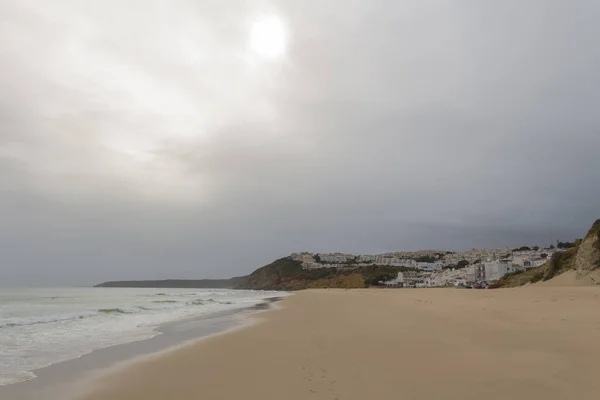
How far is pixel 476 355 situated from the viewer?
24.1 feet

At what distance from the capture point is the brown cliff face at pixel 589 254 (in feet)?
93.2

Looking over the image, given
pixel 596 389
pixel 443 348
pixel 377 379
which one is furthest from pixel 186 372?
pixel 596 389

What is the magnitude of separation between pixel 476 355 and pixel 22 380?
28.5 ft

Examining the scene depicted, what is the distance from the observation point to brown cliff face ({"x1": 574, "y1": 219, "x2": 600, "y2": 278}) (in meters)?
28.4

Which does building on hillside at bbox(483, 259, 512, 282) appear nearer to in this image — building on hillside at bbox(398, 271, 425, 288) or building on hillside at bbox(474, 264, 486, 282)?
building on hillside at bbox(474, 264, 486, 282)

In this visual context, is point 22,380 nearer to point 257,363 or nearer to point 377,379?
point 257,363

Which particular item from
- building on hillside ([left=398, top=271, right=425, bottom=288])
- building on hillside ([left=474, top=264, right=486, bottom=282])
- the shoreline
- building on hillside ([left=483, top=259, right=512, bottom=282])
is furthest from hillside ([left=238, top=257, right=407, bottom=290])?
the shoreline

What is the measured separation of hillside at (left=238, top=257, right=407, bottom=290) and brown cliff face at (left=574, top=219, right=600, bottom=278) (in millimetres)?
81231

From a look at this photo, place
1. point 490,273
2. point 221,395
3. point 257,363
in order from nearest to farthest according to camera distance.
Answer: point 221,395 → point 257,363 → point 490,273

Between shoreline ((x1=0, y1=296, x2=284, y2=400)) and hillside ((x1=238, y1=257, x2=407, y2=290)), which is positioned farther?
hillside ((x1=238, y1=257, x2=407, y2=290))

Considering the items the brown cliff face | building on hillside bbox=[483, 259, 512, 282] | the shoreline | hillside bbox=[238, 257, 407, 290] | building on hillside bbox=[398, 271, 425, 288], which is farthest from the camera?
hillside bbox=[238, 257, 407, 290]

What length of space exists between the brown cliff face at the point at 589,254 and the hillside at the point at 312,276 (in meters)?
81.2

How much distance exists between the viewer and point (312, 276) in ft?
499

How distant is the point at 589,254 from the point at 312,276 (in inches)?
4981
